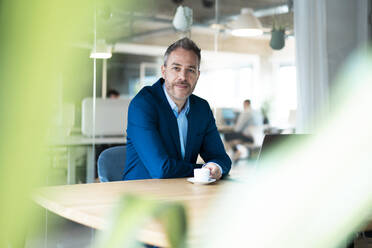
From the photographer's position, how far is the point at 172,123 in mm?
2178

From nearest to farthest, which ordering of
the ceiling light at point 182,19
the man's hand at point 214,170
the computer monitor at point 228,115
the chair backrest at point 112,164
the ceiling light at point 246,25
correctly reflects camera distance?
the man's hand at point 214,170
the chair backrest at point 112,164
the ceiling light at point 182,19
the computer monitor at point 228,115
the ceiling light at point 246,25

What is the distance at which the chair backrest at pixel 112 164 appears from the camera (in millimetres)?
2287

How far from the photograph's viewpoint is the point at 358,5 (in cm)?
458

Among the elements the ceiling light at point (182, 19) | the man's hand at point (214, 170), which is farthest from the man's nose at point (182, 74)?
the ceiling light at point (182, 19)

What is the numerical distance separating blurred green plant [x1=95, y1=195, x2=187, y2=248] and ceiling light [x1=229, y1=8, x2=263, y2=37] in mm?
5067

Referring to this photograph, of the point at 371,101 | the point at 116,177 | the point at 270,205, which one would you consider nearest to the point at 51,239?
the point at 116,177

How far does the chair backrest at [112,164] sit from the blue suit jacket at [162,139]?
0.12 metres

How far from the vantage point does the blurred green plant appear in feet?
1.02

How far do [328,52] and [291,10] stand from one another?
1025 mm

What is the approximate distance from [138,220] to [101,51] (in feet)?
12.9

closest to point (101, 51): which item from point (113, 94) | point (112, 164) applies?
point (113, 94)

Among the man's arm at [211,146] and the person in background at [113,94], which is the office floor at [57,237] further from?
the man's arm at [211,146]

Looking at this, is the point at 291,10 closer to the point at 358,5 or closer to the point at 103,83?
the point at 358,5

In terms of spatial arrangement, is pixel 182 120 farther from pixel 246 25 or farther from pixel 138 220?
pixel 246 25
